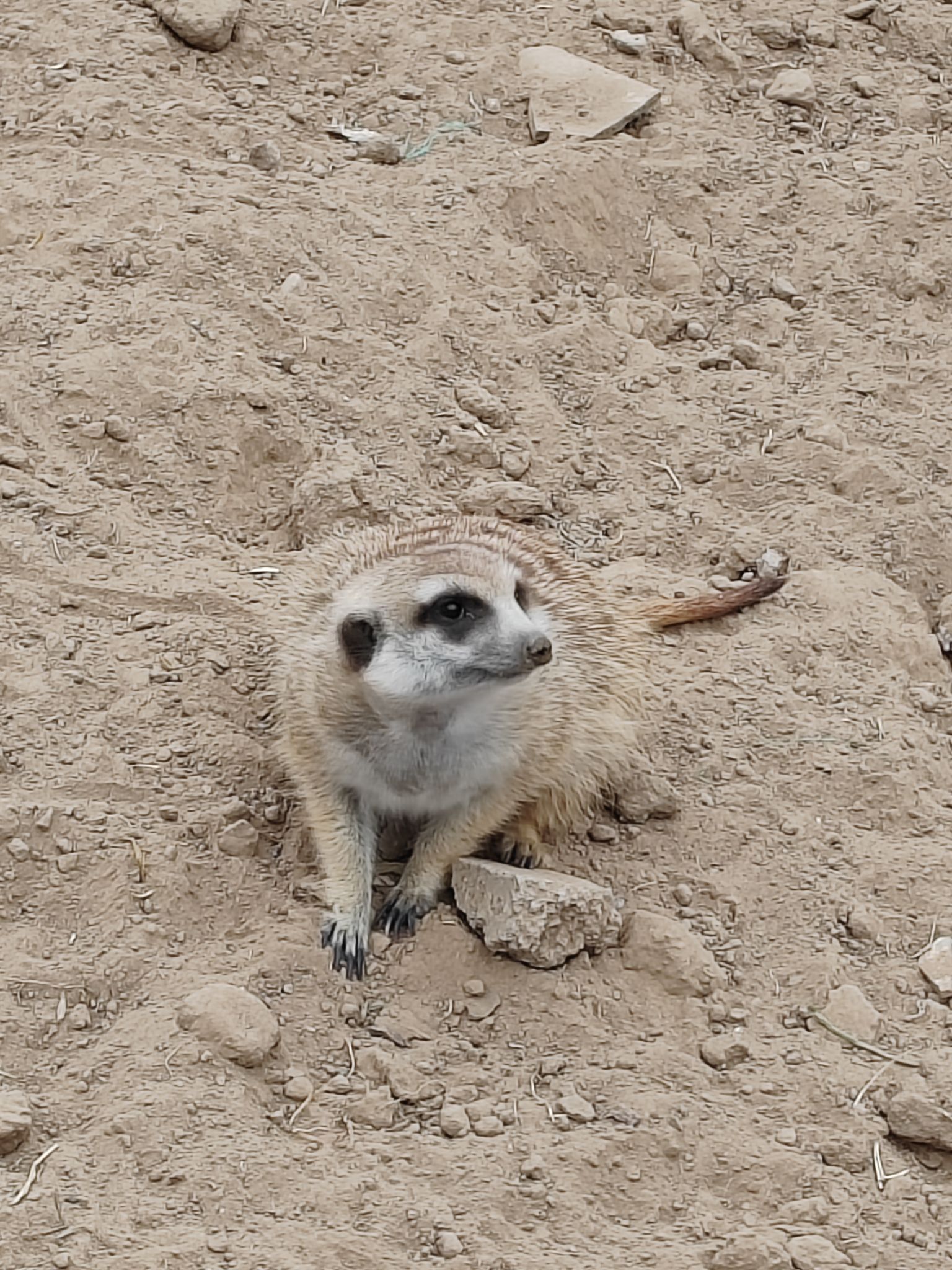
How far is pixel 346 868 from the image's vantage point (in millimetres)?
2922

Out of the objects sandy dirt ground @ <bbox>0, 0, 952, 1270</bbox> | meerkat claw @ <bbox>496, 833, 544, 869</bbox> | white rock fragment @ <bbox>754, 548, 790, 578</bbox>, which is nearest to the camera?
sandy dirt ground @ <bbox>0, 0, 952, 1270</bbox>

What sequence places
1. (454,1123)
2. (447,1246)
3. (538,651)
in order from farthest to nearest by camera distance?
1. (538,651)
2. (454,1123)
3. (447,1246)

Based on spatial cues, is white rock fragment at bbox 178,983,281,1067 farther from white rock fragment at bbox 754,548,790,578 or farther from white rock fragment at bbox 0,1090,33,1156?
white rock fragment at bbox 754,548,790,578

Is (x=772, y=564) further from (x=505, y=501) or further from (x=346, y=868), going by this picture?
(x=346, y=868)

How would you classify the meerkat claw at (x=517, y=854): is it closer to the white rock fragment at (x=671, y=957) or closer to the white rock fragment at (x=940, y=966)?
the white rock fragment at (x=671, y=957)

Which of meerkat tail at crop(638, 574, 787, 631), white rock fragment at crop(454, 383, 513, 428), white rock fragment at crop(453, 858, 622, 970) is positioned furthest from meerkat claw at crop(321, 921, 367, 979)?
white rock fragment at crop(454, 383, 513, 428)

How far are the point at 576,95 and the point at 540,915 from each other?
2.49 metres

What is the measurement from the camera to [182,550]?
3.45 metres

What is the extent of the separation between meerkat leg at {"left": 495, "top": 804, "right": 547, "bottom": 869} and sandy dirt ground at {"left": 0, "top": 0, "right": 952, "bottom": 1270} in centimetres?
6

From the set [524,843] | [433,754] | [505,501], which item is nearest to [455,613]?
[433,754]

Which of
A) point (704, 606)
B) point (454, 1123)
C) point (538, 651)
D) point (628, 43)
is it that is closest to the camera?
point (454, 1123)

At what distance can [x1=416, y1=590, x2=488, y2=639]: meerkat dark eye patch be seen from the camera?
8.77ft

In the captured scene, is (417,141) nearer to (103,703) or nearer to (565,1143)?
(103,703)

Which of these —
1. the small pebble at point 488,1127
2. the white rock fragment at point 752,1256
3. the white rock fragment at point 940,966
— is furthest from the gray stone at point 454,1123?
the white rock fragment at point 940,966
